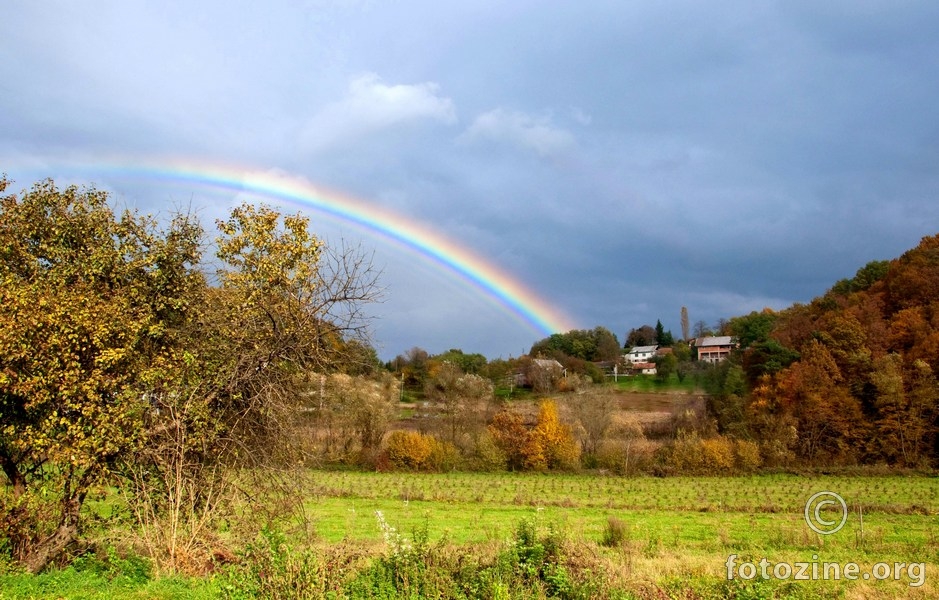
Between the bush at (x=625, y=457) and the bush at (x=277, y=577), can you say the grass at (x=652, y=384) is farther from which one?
the bush at (x=277, y=577)

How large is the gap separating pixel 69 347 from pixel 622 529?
13664 millimetres

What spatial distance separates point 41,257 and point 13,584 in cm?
556

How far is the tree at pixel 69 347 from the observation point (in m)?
9.64

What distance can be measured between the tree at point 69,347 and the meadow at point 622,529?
1.36 m

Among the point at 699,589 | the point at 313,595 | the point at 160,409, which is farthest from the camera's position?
the point at 160,409

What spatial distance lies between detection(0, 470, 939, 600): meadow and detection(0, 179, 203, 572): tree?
4.46 ft

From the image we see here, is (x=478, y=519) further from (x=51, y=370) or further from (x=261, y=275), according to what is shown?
(x=51, y=370)

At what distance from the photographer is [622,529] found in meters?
16.9

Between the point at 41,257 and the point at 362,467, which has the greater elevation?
the point at 41,257

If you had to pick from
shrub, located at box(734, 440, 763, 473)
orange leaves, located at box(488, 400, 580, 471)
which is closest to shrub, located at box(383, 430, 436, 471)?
orange leaves, located at box(488, 400, 580, 471)

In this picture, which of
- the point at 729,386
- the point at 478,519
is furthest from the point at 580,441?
the point at 478,519

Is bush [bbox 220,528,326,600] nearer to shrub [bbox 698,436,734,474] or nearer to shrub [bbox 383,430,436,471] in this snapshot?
shrub [bbox 383,430,436,471]

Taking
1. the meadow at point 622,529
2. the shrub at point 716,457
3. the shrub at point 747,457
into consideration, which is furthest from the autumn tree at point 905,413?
the shrub at point 716,457

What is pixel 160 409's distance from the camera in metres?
10.9
